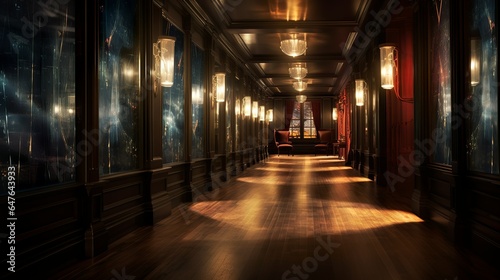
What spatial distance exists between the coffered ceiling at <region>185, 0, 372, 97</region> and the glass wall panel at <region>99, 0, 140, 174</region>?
9.33 feet

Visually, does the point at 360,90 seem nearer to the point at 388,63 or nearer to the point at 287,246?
the point at 388,63

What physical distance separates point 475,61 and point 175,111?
4194 millimetres

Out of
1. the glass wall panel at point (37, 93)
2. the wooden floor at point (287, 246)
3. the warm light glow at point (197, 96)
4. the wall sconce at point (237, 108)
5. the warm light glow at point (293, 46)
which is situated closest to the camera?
the glass wall panel at point (37, 93)

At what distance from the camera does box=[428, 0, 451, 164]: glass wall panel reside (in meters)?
4.75

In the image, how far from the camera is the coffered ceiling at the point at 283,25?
7.99m

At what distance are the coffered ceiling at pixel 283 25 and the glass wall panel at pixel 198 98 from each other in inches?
33.9

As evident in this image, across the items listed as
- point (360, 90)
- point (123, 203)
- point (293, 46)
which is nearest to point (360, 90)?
point (360, 90)

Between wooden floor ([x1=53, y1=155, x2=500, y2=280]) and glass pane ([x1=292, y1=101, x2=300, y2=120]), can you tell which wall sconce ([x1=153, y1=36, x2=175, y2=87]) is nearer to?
wooden floor ([x1=53, y1=155, x2=500, y2=280])

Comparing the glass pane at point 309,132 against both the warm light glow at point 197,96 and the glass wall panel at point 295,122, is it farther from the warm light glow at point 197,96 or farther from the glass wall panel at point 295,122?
the warm light glow at point 197,96

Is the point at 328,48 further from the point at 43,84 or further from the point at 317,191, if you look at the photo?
the point at 43,84

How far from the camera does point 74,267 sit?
11.3 ft

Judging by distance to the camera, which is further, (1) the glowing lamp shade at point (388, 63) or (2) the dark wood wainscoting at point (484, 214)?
(1) the glowing lamp shade at point (388, 63)

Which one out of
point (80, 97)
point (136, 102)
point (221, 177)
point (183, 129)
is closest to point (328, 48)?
point (221, 177)

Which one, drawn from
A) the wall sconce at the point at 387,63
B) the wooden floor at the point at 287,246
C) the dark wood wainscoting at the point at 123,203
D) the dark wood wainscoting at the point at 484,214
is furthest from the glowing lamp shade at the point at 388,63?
the dark wood wainscoting at the point at 123,203
